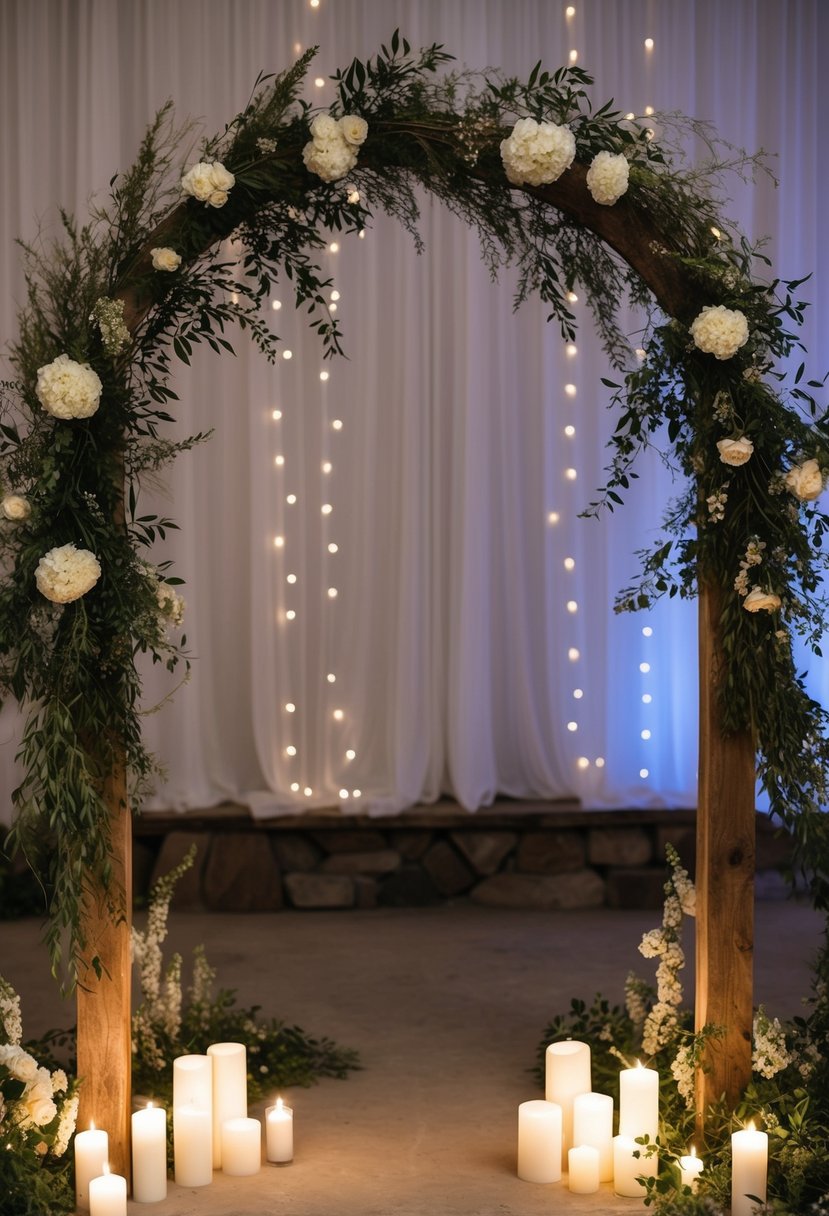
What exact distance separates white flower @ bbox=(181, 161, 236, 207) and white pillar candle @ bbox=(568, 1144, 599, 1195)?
82.1 inches

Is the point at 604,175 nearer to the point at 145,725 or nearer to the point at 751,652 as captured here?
the point at 751,652

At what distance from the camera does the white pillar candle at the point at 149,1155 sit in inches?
119

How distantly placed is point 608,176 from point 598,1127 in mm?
1975

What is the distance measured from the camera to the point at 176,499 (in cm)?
554

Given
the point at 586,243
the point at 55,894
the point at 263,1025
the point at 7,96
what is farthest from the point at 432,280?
the point at 55,894

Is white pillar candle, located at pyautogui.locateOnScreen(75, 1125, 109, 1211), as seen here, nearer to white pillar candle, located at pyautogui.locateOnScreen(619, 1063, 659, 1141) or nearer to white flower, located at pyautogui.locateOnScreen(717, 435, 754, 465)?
white pillar candle, located at pyautogui.locateOnScreen(619, 1063, 659, 1141)

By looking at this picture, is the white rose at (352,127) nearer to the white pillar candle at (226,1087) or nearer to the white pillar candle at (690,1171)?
the white pillar candle at (226,1087)

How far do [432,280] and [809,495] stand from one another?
112 inches

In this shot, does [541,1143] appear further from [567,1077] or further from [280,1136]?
[280,1136]

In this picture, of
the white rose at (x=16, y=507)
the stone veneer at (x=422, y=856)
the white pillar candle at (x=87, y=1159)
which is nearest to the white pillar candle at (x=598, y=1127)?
the white pillar candle at (x=87, y=1159)

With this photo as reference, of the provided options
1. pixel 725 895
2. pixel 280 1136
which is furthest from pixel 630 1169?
pixel 280 1136

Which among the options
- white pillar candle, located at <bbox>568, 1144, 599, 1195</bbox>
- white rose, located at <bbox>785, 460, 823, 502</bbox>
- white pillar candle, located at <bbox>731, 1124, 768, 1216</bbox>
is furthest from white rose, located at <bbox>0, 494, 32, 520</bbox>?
white pillar candle, located at <bbox>731, 1124, 768, 1216</bbox>

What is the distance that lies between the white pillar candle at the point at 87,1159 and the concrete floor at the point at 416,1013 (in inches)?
4.7

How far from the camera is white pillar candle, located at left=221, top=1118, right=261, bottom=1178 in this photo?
10.5ft
